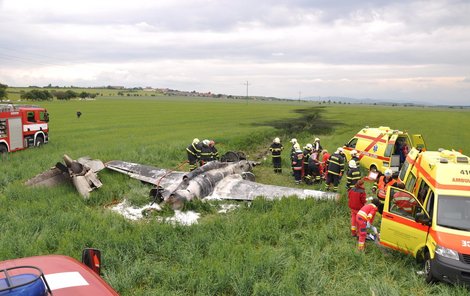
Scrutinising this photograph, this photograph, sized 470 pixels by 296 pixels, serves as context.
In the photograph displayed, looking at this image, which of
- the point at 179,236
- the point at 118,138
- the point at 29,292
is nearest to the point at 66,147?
the point at 118,138

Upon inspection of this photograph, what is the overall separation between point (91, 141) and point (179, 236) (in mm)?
20054

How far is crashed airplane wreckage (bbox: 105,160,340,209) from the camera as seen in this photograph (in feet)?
37.5

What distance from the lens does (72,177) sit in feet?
41.6

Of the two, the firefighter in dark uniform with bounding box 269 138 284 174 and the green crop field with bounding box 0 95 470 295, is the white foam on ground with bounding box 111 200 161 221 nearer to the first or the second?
the green crop field with bounding box 0 95 470 295

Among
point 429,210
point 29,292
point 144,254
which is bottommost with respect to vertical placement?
point 144,254

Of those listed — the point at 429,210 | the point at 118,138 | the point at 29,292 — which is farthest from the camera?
the point at 118,138

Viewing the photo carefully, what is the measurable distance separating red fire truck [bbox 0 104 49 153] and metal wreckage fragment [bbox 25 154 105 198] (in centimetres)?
934

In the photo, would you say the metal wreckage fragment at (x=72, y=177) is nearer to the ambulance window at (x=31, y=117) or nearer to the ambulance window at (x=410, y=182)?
the ambulance window at (x=410, y=182)

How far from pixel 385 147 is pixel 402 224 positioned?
853 centimetres

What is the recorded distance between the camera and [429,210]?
7594mm

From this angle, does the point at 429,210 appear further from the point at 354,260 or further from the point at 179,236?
the point at 179,236

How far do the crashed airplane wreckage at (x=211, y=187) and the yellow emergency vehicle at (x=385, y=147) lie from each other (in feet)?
16.6

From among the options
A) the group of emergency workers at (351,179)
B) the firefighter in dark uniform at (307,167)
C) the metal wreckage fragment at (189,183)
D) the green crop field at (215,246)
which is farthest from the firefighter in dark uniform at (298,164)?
the green crop field at (215,246)

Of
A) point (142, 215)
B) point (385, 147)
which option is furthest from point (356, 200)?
point (385, 147)
